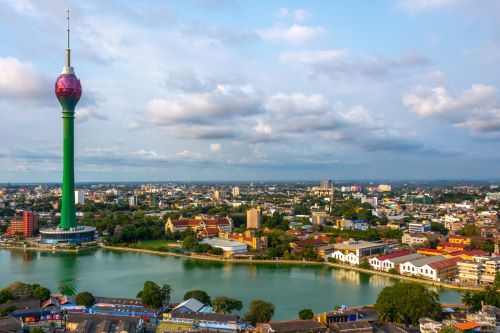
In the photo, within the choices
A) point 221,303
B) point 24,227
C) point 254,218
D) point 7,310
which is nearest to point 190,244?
point 254,218

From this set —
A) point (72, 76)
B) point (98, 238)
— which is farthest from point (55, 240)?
point (72, 76)

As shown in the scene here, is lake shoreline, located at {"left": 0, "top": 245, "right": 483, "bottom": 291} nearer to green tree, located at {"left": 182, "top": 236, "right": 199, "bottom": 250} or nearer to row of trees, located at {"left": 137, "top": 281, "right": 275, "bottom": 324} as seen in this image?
green tree, located at {"left": 182, "top": 236, "right": 199, "bottom": 250}

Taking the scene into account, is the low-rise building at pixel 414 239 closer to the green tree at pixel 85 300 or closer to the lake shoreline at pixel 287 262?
the lake shoreline at pixel 287 262

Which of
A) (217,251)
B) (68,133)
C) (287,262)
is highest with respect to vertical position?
(68,133)

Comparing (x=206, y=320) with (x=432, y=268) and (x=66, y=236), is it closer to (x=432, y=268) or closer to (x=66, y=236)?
(x=432, y=268)

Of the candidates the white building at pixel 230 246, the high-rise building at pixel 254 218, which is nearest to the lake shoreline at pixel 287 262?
the white building at pixel 230 246

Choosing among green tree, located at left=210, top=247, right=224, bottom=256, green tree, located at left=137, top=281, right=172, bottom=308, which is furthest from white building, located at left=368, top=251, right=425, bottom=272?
green tree, located at left=137, top=281, right=172, bottom=308

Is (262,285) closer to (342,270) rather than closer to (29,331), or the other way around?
(342,270)
